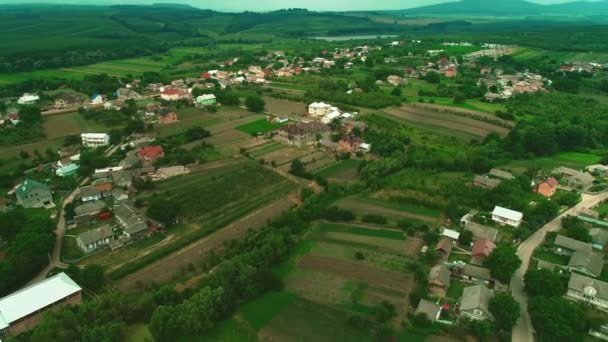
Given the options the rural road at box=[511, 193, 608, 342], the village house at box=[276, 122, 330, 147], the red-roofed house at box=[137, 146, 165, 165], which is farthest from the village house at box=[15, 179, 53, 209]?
the rural road at box=[511, 193, 608, 342]

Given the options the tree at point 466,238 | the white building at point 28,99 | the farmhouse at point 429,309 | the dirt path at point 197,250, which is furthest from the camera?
the white building at point 28,99

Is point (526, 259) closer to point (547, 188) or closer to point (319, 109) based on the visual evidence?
point (547, 188)

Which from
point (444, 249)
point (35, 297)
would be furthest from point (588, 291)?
point (35, 297)

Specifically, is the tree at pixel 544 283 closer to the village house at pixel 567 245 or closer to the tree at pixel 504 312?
the tree at pixel 504 312

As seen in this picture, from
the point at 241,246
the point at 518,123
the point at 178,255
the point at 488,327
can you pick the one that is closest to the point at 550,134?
the point at 518,123

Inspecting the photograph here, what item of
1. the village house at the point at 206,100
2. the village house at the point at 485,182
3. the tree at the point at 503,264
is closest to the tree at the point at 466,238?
the tree at the point at 503,264

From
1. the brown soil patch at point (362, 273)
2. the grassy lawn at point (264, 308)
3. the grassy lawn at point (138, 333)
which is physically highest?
the brown soil patch at point (362, 273)

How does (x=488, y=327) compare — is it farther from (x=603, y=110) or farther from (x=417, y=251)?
(x=603, y=110)
